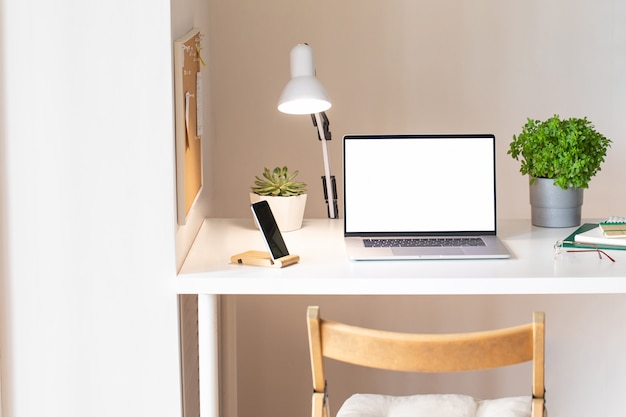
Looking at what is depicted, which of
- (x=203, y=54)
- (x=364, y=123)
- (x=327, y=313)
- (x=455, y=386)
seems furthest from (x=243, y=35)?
(x=455, y=386)

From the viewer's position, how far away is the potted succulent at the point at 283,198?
216 cm

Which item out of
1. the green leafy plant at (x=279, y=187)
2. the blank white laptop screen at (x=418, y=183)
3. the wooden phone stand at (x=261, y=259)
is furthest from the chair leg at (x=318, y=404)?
the green leafy plant at (x=279, y=187)

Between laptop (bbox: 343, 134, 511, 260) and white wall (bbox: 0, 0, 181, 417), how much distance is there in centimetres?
55

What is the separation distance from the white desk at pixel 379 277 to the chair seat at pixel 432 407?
0.91ft

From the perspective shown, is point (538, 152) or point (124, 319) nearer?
point (124, 319)

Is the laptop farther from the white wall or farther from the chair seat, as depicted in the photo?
the white wall

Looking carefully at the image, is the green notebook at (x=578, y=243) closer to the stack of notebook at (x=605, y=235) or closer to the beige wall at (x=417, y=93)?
the stack of notebook at (x=605, y=235)

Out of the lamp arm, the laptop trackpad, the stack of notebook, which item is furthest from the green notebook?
the lamp arm

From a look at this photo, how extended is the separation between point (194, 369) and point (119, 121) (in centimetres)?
72

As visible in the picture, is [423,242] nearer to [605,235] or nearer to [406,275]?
[406,275]

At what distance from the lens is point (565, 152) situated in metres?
2.08

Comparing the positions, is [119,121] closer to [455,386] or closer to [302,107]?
Answer: [302,107]

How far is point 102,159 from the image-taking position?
168cm

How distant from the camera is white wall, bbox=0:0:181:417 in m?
1.65
